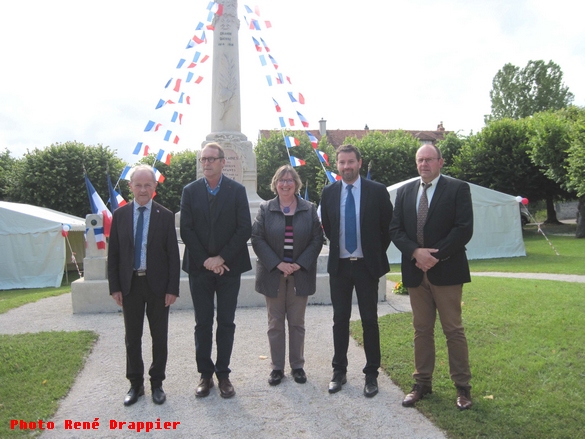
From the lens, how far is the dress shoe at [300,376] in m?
4.17

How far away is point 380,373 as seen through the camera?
4.39 m

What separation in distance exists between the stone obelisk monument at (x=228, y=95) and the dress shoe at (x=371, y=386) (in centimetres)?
609

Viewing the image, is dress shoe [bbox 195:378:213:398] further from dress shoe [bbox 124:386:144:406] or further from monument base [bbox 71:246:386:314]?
monument base [bbox 71:246:386:314]

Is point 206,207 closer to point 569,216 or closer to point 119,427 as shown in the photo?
point 119,427

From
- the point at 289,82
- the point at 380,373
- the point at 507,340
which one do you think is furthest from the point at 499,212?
the point at 380,373

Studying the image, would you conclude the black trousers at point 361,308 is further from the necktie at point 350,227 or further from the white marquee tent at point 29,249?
the white marquee tent at point 29,249

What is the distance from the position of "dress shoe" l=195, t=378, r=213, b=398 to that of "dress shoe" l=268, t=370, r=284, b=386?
20.8 inches

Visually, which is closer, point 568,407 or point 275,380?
point 568,407

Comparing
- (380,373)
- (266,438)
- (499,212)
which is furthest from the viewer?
(499,212)

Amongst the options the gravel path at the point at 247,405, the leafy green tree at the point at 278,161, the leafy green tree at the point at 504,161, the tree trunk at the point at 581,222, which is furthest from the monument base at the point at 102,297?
the leafy green tree at the point at 504,161

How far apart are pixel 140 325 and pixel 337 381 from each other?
1.75 meters

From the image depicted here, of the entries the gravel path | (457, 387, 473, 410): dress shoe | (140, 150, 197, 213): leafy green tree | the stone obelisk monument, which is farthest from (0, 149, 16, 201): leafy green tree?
(457, 387, 473, 410): dress shoe

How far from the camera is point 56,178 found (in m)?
24.4

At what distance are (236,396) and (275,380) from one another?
0.40 m
